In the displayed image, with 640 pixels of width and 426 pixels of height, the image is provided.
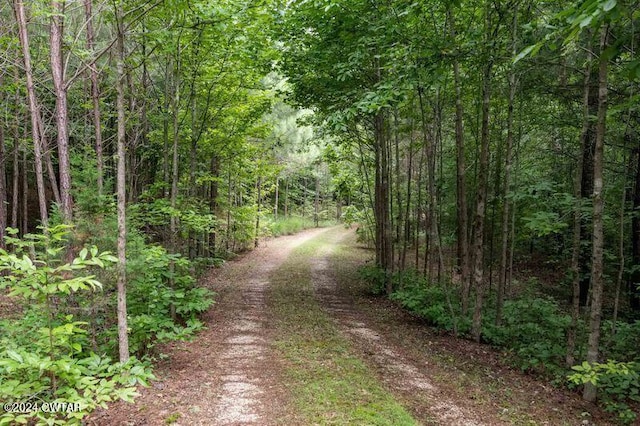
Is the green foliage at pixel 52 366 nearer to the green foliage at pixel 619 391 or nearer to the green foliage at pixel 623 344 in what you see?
the green foliage at pixel 619 391

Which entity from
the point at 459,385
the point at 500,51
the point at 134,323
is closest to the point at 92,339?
the point at 134,323

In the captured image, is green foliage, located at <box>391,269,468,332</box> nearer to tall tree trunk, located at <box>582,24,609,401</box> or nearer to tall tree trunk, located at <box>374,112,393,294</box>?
tall tree trunk, located at <box>374,112,393,294</box>

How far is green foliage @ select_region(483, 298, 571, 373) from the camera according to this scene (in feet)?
22.0

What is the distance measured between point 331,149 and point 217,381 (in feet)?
37.7

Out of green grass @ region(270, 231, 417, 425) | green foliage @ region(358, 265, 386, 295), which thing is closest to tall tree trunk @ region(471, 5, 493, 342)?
green grass @ region(270, 231, 417, 425)

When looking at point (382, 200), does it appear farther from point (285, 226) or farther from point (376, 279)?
point (285, 226)

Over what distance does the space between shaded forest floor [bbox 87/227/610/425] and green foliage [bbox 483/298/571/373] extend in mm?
400

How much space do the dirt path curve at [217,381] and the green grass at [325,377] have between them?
1.06ft

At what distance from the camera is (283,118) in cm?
2133

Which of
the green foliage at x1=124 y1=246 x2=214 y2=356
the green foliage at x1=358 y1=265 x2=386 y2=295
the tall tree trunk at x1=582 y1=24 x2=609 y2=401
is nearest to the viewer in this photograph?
the tall tree trunk at x1=582 y1=24 x2=609 y2=401

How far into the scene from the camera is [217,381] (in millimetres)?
5320

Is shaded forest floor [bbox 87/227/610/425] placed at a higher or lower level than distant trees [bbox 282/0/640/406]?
lower

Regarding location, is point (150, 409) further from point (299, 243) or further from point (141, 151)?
point (299, 243)

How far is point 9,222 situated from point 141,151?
9257 millimetres
